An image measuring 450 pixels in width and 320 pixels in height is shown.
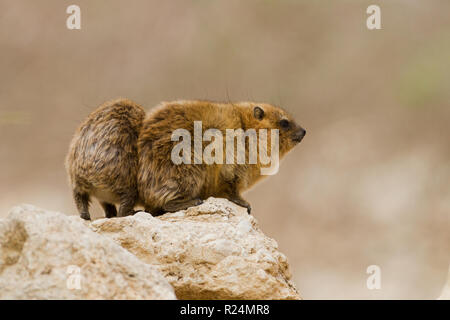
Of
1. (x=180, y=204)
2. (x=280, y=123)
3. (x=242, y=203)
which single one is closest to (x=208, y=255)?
(x=180, y=204)

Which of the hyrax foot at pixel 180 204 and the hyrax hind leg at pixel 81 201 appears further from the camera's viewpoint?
the hyrax hind leg at pixel 81 201

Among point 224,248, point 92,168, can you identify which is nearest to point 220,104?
point 92,168

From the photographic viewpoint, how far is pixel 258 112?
4.21 m

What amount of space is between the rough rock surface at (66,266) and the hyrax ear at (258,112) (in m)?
1.96

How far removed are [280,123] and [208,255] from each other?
1.61 metres

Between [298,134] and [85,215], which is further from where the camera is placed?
[298,134]

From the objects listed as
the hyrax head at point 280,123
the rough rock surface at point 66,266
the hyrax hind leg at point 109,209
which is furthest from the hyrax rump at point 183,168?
the rough rock surface at point 66,266

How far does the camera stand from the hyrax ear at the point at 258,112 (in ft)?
13.8

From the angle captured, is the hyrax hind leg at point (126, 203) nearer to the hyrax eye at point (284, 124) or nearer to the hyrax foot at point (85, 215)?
the hyrax foot at point (85, 215)

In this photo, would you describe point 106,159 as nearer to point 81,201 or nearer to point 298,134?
point 81,201

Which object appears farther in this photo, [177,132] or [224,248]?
[177,132]

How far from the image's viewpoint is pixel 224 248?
2.96 meters

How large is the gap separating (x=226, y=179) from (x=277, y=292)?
1.19 m
